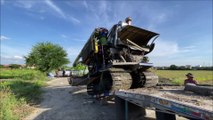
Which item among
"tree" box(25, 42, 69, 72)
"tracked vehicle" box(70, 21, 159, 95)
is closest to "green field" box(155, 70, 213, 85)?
"tracked vehicle" box(70, 21, 159, 95)

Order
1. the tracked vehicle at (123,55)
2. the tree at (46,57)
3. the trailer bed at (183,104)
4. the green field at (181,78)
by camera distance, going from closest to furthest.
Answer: the trailer bed at (183,104), the tracked vehicle at (123,55), the green field at (181,78), the tree at (46,57)

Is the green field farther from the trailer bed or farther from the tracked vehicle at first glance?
the trailer bed

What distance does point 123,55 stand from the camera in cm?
732

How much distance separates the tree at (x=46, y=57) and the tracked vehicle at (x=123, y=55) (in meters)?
26.7

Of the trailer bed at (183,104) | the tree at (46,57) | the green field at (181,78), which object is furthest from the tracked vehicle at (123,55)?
the tree at (46,57)

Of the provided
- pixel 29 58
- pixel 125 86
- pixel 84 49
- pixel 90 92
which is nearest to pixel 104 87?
pixel 125 86

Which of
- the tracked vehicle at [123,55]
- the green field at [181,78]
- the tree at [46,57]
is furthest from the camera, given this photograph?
the tree at [46,57]

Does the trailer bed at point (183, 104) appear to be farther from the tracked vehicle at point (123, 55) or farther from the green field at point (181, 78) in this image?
the green field at point (181, 78)

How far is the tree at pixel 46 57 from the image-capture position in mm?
33031

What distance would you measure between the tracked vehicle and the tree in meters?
26.7

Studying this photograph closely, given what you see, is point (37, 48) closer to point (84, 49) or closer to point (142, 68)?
point (84, 49)

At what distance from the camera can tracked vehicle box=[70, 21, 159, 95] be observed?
6609mm

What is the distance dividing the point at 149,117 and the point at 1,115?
468 centimetres

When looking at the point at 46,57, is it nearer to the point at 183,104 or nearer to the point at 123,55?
the point at 123,55
